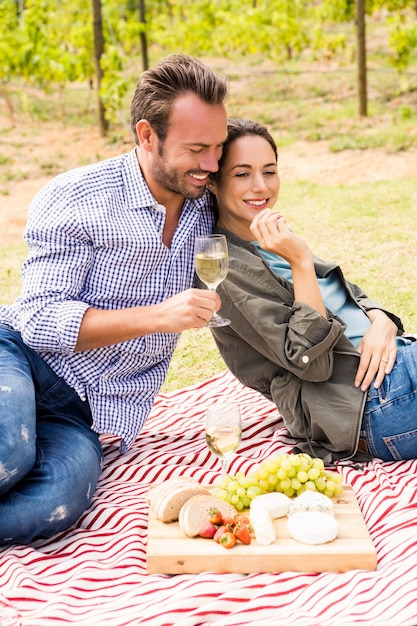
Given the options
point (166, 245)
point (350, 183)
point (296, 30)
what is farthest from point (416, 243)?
point (296, 30)

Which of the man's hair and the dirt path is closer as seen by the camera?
the man's hair

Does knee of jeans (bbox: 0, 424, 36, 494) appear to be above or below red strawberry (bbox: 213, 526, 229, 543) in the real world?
above

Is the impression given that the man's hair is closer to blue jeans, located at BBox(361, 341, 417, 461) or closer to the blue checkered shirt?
the blue checkered shirt

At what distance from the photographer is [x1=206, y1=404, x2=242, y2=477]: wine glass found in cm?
275

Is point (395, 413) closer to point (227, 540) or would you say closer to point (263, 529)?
point (263, 529)

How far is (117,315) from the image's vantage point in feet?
10.3

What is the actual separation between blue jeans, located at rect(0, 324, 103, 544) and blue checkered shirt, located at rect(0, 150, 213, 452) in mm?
90

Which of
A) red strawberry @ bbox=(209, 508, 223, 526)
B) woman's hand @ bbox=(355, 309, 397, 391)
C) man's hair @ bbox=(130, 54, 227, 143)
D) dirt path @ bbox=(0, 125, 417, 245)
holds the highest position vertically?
man's hair @ bbox=(130, 54, 227, 143)

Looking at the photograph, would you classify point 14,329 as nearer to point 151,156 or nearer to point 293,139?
point 151,156

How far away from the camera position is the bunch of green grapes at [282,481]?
2951 mm

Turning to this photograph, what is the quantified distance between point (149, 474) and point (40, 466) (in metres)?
0.55

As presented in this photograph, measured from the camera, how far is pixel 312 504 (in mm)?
2840

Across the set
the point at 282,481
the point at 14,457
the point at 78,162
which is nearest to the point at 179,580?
the point at 282,481

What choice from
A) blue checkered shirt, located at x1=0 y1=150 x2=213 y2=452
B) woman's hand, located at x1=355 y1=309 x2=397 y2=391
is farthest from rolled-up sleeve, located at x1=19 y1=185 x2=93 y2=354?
woman's hand, located at x1=355 y1=309 x2=397 y2=391
